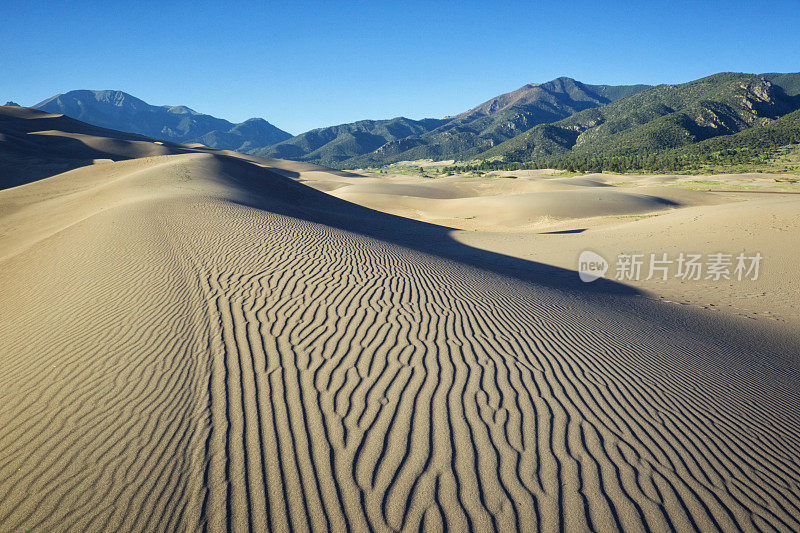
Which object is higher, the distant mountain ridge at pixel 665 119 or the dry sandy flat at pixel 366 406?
the distant mountain ridge at pixel 665 119

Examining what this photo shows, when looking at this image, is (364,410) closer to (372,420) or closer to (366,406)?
(366,406)

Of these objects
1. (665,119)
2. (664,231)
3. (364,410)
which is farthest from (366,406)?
(665,119)

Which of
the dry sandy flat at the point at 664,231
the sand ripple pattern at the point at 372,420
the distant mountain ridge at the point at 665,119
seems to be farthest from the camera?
the distant mountain ridge at the point at 665,119

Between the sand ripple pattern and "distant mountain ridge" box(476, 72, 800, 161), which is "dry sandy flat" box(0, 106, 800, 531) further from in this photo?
"distant mountain ridge" box(476, 72, 800, 161)

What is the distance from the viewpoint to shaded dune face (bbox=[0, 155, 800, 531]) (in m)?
2.77

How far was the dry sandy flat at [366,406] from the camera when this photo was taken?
278 cm

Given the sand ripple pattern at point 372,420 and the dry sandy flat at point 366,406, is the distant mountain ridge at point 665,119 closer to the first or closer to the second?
the dry sandy flat at point 366,406

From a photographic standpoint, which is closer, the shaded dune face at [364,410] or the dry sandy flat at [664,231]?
the shaded dune face at [364,410]

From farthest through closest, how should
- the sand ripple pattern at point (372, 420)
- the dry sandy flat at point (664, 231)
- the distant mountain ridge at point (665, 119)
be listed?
the distant mountain ridge at point (665, 119), the dry sandy flat at point (664, 231), the sand ripple pattern at point (372, 420)

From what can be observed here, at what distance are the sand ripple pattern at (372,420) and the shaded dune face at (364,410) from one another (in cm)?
2

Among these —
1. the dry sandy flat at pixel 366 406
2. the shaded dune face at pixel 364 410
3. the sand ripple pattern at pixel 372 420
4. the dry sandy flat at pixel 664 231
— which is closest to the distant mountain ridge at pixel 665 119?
the dry sandy flat at pixel 664 231

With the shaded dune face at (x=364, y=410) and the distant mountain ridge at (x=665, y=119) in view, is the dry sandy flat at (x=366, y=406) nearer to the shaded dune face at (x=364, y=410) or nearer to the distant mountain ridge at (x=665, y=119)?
the shaded dune face at (x=364, y=410)

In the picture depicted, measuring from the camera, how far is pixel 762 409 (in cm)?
470

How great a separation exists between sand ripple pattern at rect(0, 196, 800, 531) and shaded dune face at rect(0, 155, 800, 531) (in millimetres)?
20
